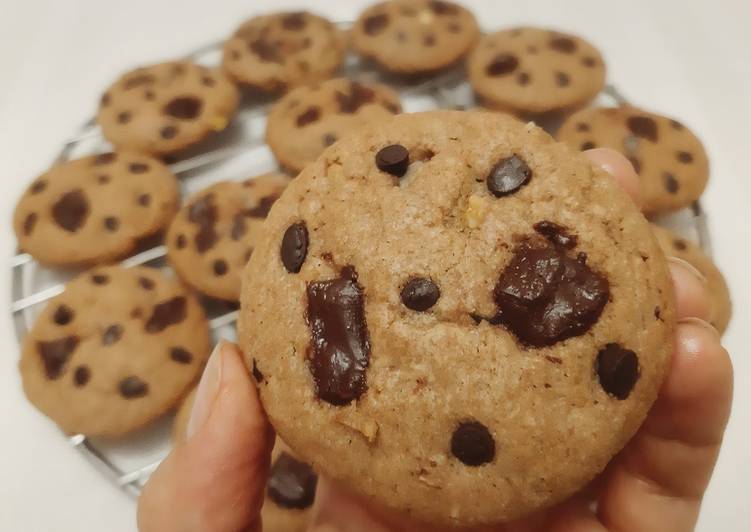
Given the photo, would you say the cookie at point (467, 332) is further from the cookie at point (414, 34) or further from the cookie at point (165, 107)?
the cookie at point (414, 34)

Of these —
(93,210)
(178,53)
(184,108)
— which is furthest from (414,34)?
(93,210)

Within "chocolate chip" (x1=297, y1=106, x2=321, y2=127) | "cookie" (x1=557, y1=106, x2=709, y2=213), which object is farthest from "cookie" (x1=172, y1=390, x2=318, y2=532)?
"cookie" (x1=557, y1=106, x2=709, y2=213)

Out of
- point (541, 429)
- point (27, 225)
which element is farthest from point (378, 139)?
point (27, 225)

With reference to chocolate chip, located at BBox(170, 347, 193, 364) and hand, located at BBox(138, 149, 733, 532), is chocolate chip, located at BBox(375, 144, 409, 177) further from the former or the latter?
chocolate chip, located at BBox(170, 347, 193, 364)

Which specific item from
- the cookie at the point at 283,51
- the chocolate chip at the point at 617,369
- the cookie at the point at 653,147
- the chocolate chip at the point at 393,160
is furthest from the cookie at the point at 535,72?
the chocolate chip at the point at 617,369

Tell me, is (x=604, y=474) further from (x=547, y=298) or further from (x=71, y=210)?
(x=71, y=210)

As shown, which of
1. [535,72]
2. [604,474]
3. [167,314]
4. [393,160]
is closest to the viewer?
[393,160]
